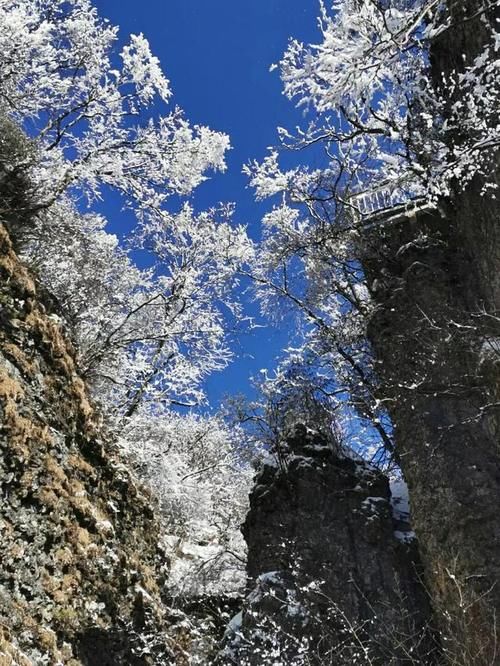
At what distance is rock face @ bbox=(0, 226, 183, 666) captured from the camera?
560cm

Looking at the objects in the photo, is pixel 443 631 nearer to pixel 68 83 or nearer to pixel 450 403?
pixel 450 403

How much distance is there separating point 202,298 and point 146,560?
8.45 meters

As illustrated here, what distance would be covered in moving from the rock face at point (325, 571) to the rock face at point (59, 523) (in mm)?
1675

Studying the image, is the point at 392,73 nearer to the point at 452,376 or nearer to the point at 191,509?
the point at 452,376

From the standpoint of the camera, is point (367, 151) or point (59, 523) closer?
point (59, 523)

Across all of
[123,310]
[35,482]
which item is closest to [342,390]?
[123,310]

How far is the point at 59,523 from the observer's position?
20.9ft

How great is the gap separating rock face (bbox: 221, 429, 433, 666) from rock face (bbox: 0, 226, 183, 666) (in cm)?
167

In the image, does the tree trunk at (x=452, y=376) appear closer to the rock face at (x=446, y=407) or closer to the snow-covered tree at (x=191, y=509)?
the rock face at (x=446, y=407)

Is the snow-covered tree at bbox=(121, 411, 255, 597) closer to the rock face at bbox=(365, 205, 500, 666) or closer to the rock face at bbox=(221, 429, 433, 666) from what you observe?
the rock face at bbox=(221, 429, 433, 666)

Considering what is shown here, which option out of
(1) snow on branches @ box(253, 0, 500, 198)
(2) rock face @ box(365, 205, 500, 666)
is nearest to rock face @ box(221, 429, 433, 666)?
(2) rock face @ box(365, 205, 500, 666)

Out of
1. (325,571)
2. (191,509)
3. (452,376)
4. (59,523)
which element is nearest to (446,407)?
(452,376)

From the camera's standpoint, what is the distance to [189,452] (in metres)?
19.8

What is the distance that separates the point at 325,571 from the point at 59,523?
4625 mm
